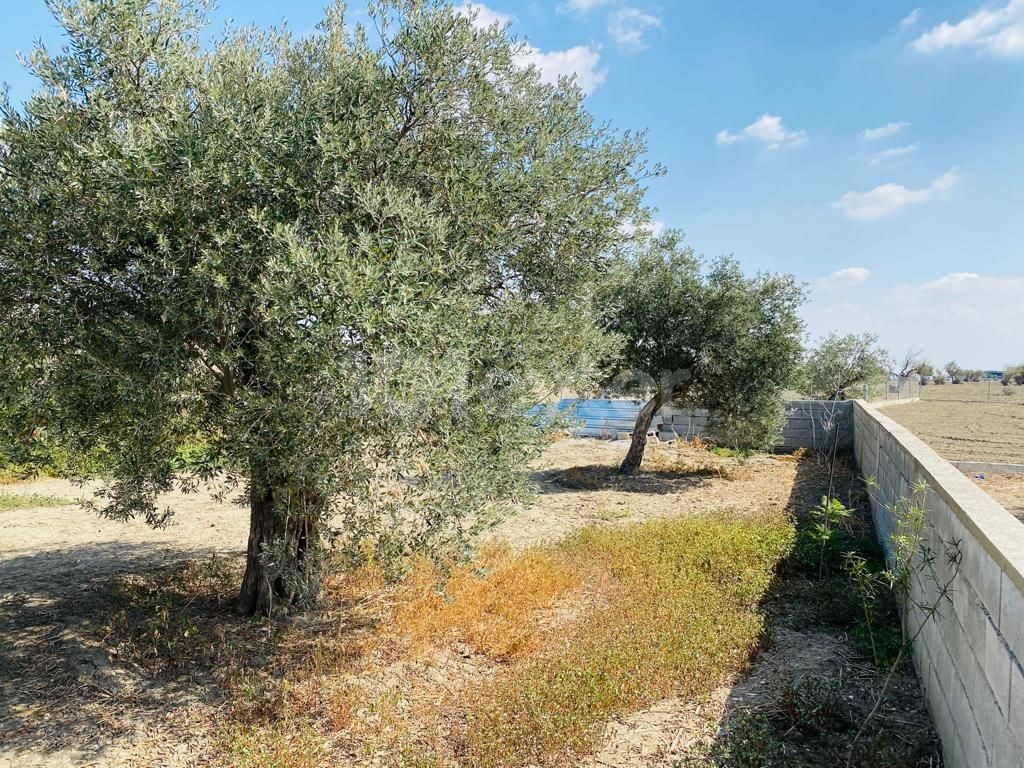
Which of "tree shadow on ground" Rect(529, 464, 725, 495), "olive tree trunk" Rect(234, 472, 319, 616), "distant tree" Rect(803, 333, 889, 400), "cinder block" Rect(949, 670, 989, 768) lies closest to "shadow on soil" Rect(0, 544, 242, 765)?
"olive tree trunk" Rect(234, 472, 319, 616)

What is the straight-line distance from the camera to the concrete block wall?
111 inches

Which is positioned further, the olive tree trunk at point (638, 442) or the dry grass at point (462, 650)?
the olive tree trunk at point (638, 442)

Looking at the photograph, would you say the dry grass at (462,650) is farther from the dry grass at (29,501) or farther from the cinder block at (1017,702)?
the dry grass at (29,501)

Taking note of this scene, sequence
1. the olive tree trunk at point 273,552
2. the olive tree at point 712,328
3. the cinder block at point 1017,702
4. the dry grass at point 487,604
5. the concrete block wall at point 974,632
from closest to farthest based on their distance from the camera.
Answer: the cinder block at point 1017,702 < the concrete block wall at point 974,632 < the olive tree trunk at point 273,552 < the dry grass at point 487,604 < the olive tree at point 712,328

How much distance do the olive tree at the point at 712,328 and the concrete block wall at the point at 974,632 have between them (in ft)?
28.0

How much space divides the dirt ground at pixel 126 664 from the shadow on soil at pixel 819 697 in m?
0.05

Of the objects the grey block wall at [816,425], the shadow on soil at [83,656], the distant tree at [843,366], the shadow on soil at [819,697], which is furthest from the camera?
the distant tree at [843,366]

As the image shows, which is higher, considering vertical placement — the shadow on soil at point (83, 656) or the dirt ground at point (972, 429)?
the dirt ground at point (972, 429)

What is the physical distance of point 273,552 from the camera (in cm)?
525

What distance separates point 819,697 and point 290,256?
4.62m

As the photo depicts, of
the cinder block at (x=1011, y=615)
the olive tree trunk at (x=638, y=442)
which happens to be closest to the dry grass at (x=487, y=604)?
the cinder block at (x=1011, y=615)

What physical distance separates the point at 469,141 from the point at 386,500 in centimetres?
288

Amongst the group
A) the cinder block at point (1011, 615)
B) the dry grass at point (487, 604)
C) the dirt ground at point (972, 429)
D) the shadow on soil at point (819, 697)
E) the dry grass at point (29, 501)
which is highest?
the cinder block at point (1011, 615)

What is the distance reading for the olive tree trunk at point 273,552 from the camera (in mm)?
5465
